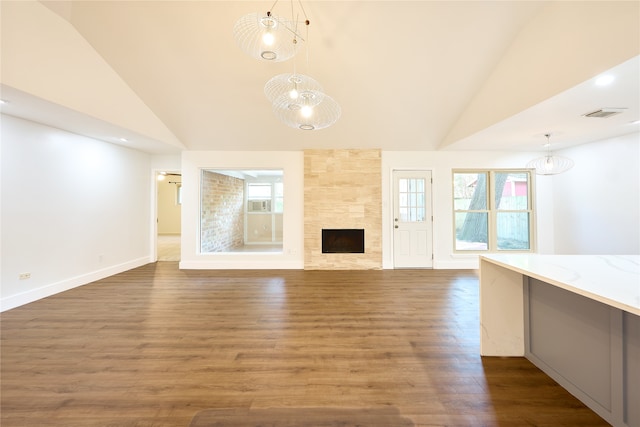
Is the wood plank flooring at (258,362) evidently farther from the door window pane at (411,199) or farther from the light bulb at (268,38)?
the light bulb at (268,38)

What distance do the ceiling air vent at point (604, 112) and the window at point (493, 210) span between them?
7.30 ft

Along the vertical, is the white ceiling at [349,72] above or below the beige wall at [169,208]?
above

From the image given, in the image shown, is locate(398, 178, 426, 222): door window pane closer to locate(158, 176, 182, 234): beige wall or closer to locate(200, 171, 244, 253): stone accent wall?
locate(200, 171, 244, 253): stone accent wall

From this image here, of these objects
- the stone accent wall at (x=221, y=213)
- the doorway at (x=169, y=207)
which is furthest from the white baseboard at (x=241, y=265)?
the doorway at (x=169, y=207)

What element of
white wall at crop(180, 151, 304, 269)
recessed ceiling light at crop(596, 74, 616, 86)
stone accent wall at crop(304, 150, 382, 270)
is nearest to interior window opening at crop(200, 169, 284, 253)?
white wall at crop(180, 151, 304, 269)

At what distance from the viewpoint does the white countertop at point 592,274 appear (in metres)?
1.16

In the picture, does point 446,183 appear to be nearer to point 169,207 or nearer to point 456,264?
point 456,264

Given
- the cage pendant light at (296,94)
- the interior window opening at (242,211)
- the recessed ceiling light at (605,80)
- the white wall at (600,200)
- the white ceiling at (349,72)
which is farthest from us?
the interior window opening at (242,211)

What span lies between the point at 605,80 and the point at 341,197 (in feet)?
12.6

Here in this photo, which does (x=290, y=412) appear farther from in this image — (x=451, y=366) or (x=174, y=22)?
(x=174, y=22)

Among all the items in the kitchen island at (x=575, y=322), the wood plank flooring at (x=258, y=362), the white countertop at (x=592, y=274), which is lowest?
the wood plank flooring at (x=258, y=362)

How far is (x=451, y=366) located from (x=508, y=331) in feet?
2.02

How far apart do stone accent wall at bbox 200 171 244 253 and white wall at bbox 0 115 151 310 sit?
1.39 metres

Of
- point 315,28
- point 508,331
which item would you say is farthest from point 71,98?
point 508,331
